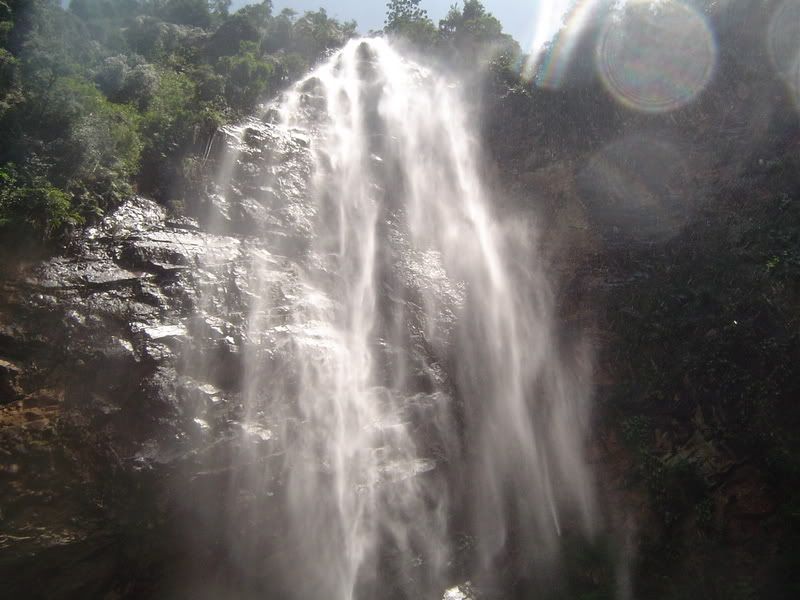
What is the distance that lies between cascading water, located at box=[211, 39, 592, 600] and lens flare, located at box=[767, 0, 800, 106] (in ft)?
26.0

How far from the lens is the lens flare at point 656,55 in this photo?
15531 mm

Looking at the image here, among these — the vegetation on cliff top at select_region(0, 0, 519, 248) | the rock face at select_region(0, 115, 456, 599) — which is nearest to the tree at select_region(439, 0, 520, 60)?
the vegetation on cliff top at select_region(0, 0, 519, 248)

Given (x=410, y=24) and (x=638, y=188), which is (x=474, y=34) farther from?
(x=638, y=188)

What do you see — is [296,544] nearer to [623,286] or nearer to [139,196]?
[139,196]

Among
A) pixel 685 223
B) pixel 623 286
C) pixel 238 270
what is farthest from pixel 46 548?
pixel 685 223

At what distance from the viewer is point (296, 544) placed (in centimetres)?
902

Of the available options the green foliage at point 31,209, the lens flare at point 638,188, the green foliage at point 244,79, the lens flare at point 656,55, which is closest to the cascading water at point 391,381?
the green foliage at point 244,79

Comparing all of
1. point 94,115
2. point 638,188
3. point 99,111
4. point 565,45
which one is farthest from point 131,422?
point 565,45

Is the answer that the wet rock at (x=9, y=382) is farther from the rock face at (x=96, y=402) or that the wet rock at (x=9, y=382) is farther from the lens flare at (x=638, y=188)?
the lens flare at (x=638, y=188)

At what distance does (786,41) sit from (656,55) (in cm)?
331

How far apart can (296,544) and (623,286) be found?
29.3ft

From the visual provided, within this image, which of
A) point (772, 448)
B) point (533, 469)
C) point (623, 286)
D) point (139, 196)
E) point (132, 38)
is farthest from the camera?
point (132, 38)

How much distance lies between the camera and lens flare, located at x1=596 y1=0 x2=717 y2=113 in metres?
15.5

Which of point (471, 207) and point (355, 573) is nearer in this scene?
point (355, 573)
